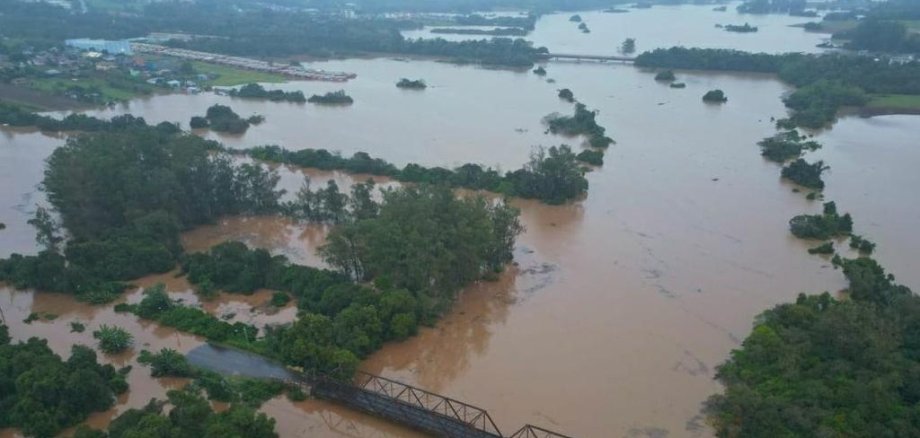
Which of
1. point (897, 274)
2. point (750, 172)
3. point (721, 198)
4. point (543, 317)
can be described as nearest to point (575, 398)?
point (543, 317)

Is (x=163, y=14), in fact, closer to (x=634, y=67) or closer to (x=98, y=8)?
(x=98, y=8)

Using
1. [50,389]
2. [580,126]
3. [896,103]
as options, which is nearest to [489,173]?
[580,126]

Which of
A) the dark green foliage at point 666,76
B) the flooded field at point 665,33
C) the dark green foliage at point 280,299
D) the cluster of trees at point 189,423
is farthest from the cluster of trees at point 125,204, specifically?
the flooded field at point 665,33

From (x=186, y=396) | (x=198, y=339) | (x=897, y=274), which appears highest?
(x=897, y=274)

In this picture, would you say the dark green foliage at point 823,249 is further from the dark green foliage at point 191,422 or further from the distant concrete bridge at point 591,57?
the distant concrete bridge at point 591,57

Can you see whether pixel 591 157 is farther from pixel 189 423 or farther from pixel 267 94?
pixel 267 94

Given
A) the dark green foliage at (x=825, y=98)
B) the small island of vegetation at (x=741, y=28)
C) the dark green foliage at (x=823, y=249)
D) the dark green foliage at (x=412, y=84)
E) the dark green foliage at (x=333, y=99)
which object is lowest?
the dark green foliage at (x=333, y=99)

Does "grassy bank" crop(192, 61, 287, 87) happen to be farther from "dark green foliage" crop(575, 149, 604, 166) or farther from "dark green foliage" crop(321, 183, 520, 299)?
"dark green foliage" crop(321, 183, 520, 299)
